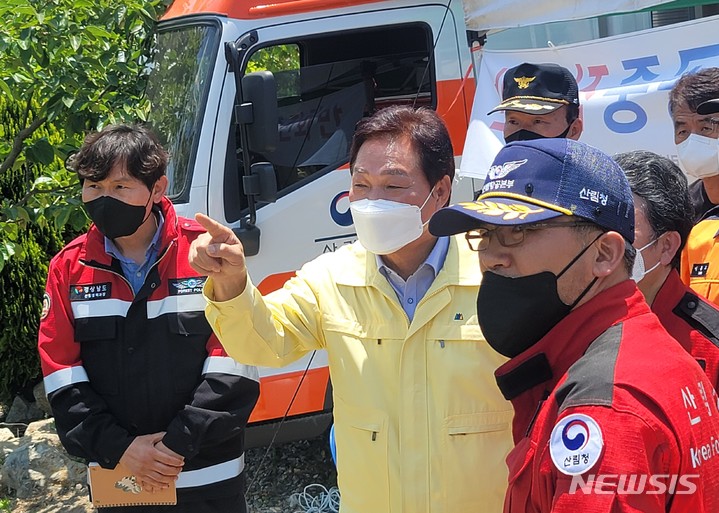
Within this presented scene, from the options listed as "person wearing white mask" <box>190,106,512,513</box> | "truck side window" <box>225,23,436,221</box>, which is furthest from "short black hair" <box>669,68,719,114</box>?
"truck side window" <box>225,23,436,221</box>

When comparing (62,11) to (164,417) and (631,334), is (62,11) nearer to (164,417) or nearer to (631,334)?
(164,417)

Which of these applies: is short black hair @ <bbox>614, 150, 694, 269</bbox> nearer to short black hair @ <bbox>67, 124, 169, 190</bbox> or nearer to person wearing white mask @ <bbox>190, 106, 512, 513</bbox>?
person wearing white mask @ <bbox>190, 106, 512, 513</bbox>

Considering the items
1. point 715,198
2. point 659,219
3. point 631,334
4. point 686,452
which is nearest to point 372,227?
point 659,219

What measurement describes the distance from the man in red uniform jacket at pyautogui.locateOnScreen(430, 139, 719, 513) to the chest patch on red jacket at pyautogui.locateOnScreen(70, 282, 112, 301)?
1.44 metres

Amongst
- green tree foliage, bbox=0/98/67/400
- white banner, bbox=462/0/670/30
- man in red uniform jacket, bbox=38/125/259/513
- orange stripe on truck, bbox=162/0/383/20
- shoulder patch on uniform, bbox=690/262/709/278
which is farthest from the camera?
green tree foliage, bbox=0/98/67/400

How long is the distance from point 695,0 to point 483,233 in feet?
10.3

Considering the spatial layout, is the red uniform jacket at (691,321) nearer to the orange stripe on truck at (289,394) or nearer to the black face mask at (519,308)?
the black face mask at (519,308)

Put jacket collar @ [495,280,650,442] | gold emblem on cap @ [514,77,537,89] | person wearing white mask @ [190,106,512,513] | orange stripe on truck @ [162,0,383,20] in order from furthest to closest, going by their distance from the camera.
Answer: orange stripe on truck @ [162,0,383,20]
gold emblem on cap @ [514,77,537,89]
person wearing white mask @ [190,106,512,513]
jacket collar @ [495,280,650,442]

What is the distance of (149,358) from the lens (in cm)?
254

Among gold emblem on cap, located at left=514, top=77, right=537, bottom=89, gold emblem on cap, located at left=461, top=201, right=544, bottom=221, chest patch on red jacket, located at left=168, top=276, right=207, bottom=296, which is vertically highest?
gold emblem on cap, located at left=461, top=201, right=544, bottom=221

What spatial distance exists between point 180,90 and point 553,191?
310cm

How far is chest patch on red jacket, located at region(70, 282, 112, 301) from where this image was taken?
2557mm

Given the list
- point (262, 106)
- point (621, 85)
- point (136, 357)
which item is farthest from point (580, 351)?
point (621, 85)

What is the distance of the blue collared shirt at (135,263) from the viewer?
262cm
